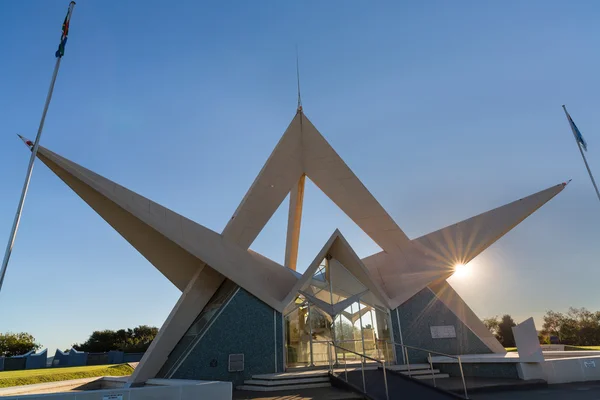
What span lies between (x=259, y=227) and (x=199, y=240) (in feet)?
10.8

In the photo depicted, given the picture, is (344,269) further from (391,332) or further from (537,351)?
(537,351)

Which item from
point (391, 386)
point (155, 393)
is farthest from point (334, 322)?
point (155, 393)

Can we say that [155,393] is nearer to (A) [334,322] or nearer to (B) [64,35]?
(A) [334,322]

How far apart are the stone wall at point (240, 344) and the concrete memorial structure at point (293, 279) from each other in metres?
0.03

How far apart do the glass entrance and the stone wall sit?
0.68 m

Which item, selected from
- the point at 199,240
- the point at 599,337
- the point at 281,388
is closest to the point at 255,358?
the point at 281,388

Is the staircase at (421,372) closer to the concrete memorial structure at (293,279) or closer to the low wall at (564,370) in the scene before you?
the concrete memorial structure at (293,279)

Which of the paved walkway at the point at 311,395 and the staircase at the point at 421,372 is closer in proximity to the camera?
the paved walkway at the point at 311,395

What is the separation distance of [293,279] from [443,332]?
6796 mm

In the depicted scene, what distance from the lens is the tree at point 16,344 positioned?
45700 mm

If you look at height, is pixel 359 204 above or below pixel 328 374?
above

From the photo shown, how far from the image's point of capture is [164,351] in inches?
519

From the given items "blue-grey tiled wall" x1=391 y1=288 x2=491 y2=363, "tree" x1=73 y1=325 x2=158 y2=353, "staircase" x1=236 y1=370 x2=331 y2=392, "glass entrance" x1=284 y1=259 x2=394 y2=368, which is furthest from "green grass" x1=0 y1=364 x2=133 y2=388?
"tree" x1=73 y1=325 x2=158 y2=353

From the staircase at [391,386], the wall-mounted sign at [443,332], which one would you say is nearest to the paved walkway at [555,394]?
the staircase at [391,386]
